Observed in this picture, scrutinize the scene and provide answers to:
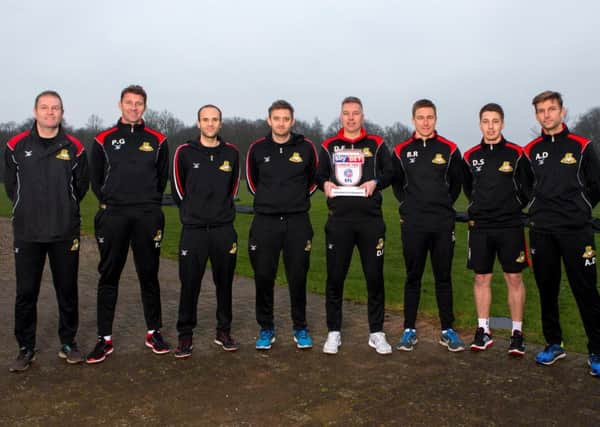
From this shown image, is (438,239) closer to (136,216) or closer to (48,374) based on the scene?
(136,216)

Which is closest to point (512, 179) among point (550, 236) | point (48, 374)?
point (550, 236)

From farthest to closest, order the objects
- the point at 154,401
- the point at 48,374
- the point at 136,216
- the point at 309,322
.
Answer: the point at 309,322 → the point at 136,216 → the point at 48,374 → the point at 154,401

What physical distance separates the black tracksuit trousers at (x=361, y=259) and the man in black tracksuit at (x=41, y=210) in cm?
264

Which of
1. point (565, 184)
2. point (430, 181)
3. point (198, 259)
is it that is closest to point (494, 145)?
point (430, 181)

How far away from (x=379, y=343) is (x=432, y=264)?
1.04 meters

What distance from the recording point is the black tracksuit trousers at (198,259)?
564 centimetres

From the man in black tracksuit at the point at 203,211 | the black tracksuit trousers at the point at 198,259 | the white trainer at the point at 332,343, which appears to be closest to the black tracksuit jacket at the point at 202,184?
the man in black tracksuit at the point at 203,211

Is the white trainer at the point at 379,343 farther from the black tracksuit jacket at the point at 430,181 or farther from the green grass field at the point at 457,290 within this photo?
the black tracksuit jacket at the point at 430,181

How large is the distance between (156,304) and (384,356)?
2.52m

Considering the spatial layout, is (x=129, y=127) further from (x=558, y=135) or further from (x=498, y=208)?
(x=558, y=135)

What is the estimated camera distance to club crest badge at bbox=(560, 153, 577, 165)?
16.7ft

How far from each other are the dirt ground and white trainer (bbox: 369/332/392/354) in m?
0.09

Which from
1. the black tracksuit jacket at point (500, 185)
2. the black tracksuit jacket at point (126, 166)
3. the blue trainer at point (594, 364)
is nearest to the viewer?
the blue trainer at point (594, 364)

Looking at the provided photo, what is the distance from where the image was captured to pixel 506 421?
3.96 m
